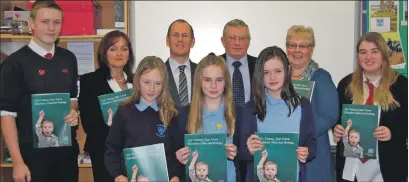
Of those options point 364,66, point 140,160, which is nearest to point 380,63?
point 364,66

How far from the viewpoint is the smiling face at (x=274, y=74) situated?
10.7ft

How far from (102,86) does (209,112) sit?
97 centimetres

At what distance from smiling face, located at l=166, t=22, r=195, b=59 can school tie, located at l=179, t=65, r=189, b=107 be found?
0.12 m

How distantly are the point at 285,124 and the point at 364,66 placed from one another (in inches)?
40.9

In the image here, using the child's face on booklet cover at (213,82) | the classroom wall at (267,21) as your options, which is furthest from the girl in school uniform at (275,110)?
the classroom wall at (267,21)

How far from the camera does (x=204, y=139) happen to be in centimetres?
318

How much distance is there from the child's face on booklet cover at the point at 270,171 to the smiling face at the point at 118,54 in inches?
58.6

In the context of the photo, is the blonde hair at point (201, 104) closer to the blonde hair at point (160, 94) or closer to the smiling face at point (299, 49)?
the blonde hair at point (160, 94)

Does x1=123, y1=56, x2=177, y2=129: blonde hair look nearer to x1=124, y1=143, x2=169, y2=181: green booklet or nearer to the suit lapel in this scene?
x1=124, y1=143, x2=169, y2=181: green booklet

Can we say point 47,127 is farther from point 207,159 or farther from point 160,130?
point 207,159

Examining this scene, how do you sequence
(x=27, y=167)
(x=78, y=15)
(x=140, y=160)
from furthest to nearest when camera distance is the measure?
(x=78, y=15)
(x=27, y=167)
(x=140, y=160)

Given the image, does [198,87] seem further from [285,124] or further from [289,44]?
[289,44]

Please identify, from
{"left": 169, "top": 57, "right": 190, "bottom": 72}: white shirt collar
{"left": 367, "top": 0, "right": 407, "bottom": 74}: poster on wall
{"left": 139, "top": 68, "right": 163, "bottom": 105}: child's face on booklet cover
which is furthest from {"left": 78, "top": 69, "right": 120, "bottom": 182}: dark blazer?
→ {"left": 367, "top": 0, "right": 407, "bottom": 74}: poster on wall

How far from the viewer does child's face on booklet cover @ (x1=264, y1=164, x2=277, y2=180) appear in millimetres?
3146
